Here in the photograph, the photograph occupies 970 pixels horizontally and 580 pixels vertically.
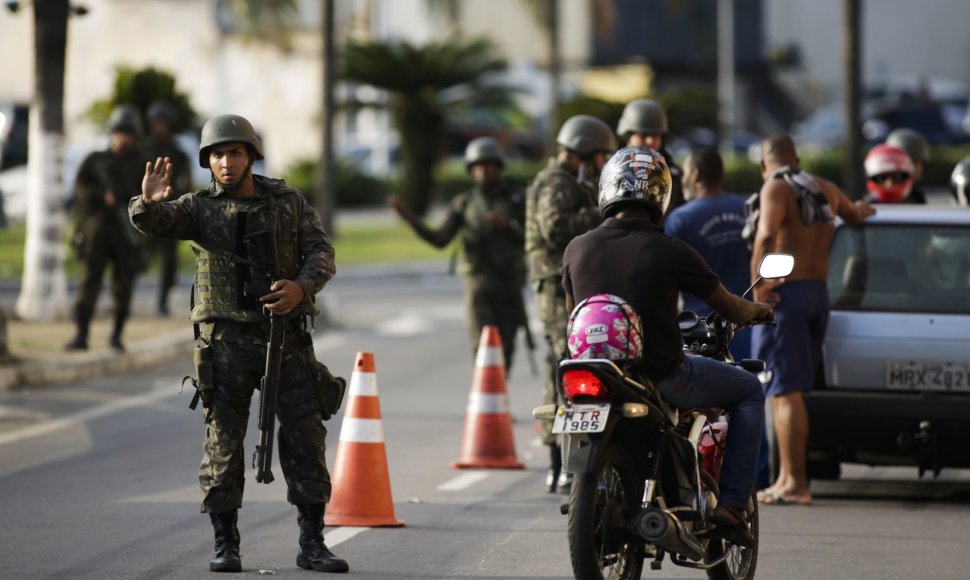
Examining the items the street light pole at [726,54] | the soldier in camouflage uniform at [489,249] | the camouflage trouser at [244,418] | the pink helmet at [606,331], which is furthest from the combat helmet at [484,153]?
the street light pole at [726,54]

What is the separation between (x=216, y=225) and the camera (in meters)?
7.90

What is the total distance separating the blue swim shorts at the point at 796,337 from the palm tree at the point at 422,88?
1047 inches

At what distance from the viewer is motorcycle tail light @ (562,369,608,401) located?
6.70 metres

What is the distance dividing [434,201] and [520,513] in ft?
100

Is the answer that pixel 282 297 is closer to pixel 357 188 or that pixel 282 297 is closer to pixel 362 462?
pixel 362 462

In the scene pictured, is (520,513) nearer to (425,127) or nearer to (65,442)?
(65,442)

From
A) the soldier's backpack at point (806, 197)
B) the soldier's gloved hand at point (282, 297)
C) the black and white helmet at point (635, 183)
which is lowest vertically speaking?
the soldier's gloved hand at point (282, 297)

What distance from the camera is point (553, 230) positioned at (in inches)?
415

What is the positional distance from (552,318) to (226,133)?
10.8ft

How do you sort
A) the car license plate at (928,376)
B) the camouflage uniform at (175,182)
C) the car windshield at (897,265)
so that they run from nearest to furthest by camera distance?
1. the car license plate at (928,376)
2. the car windshield at (897,265)
3. the camouflage uniform at (175,182)

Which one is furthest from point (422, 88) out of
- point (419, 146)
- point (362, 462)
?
point (362, 462)

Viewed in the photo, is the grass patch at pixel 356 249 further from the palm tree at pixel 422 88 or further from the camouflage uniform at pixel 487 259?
the camouflage uniform at pixel 487 259

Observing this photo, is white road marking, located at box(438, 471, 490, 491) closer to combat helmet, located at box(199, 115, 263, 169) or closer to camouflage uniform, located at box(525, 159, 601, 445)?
camouflage uniform, located at box(525, 159, 601, 445)

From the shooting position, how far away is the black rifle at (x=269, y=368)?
777 centimetres
